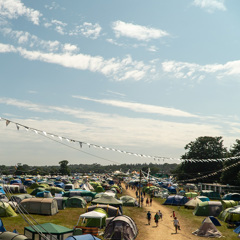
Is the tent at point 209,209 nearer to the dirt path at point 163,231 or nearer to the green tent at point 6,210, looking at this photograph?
the dirt path at point 163,231

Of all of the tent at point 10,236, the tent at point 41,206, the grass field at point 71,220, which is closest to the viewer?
the tent at point 10,236

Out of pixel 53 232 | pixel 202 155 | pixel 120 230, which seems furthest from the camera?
pixel 202 155

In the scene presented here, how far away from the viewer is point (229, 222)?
2584 cm

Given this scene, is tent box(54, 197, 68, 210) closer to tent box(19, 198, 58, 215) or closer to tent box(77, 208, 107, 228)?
tent box(19, 198, 58, 215)

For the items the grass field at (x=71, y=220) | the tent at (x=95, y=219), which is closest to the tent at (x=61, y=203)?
the grass field at (x=71, y=220)

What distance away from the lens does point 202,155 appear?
7394 centimetres

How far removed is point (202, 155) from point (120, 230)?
193 ft

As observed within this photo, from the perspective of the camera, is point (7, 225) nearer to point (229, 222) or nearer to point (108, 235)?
point (108, 235)

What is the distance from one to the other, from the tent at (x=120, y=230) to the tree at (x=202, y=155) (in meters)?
54.6

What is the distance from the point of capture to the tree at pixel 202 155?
2805 inches

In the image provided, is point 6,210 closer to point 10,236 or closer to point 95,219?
point 95,219

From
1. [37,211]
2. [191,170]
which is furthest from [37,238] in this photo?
[191,170]

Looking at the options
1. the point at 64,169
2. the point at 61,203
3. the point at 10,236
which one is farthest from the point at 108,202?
the point at 64,169

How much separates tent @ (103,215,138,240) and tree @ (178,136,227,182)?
54.6 metres
